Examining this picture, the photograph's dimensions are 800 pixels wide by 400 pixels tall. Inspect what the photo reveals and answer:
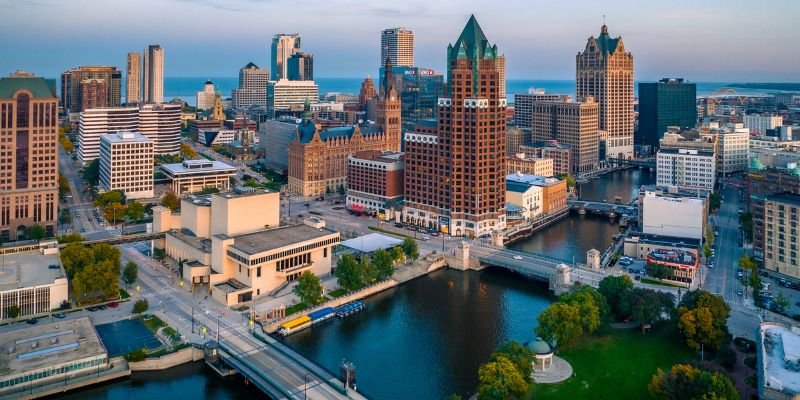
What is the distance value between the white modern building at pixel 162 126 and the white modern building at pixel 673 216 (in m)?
130

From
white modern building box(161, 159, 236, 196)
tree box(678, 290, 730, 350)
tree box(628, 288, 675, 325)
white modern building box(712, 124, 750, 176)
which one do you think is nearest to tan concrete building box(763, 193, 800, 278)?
tree box(628, 288, 675, 325)

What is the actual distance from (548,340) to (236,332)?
1215 inches

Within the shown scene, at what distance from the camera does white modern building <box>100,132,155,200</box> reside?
132 m

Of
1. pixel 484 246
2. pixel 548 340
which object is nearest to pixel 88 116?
pixel 484 246

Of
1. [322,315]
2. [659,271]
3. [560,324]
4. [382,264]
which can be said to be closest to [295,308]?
[322,315]

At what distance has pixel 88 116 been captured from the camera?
167125mm

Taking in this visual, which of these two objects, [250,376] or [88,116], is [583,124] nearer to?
[88,116]

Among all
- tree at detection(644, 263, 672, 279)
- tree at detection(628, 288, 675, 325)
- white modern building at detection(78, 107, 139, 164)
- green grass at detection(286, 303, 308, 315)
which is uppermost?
white modern building at detection(78, 107, 139, 164)

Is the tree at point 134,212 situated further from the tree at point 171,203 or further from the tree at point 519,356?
the tree at point 519,356

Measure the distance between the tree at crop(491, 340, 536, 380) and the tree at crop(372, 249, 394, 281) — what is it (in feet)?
98.4

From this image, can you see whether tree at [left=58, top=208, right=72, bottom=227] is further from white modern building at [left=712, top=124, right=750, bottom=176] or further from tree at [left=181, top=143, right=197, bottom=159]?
white modern building at [left=712, top=124, right=750, bottom=176]

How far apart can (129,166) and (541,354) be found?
10329 centimetres

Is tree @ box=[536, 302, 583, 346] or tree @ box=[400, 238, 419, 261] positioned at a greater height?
tree @ box=[400, 238, 419, 261]

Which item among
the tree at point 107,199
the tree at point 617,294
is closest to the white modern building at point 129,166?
the tree at point 107,199
